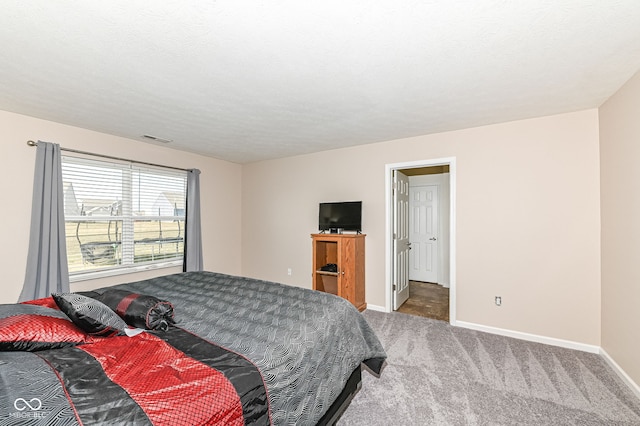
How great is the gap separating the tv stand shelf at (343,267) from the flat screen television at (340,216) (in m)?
0.22

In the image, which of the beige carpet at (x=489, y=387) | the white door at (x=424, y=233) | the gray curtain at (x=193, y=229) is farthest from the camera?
the white door at (x=424, y=233)

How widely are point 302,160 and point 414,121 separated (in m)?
2.12

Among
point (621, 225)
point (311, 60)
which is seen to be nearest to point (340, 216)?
point (311, 60)

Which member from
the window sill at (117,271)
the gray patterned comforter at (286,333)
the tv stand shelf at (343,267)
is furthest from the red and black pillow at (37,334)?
the tv stand shelf at (343,267)

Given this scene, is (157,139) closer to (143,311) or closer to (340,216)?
(340,216)

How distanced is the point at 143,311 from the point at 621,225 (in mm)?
3620

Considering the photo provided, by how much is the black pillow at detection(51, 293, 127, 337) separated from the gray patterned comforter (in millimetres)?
322

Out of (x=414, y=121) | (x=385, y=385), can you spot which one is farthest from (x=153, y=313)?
(x=414, y=121)

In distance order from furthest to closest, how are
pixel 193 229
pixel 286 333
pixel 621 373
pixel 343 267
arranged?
pixel 193 229, pixel 343 267, pixel 621 373, pixel 286 333

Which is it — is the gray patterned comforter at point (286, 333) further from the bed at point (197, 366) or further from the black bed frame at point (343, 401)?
the black bed frame at point (343, 401)

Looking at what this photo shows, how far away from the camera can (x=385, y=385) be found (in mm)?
2219

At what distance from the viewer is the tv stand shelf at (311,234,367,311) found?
12.5 ft

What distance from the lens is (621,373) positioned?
2.27m

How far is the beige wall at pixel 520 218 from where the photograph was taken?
9.23ft
